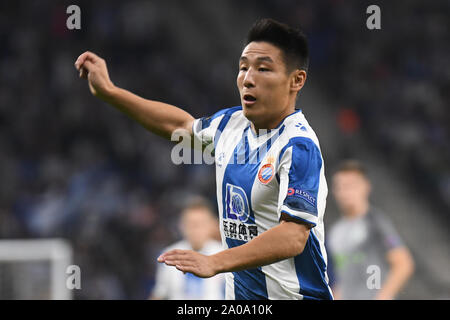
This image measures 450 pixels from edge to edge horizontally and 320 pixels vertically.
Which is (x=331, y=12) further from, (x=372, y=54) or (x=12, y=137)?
(x=12, y=137)

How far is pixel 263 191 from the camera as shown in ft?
10.9

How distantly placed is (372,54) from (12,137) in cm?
680

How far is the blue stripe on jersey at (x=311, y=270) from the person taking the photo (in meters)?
3.39

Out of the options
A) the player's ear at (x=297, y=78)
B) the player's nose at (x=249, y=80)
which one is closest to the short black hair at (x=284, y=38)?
the player's ear at (x=297, y=78)

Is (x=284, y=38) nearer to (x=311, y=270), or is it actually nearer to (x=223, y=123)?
(x=223, y=123)

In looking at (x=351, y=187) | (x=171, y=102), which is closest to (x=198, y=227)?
(x=351, y=187)

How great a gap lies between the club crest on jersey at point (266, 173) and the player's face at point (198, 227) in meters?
3.70

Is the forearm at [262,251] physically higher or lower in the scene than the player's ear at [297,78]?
lower

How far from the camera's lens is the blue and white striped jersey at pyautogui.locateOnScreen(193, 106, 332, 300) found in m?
3.17

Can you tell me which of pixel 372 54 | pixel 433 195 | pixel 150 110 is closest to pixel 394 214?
pixel 433 195

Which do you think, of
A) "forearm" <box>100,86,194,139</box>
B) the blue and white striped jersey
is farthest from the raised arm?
the blue and white striped jersey

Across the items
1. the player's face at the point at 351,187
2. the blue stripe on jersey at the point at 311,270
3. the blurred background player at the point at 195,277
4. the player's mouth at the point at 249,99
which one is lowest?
the blue stripe on jersey at the point at 311,270

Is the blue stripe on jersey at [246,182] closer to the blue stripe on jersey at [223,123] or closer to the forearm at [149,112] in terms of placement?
the blue stripe on jersey at [223,123]

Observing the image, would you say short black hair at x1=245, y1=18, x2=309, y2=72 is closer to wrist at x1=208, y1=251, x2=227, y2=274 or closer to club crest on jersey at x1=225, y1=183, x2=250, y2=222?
club crest on jersey at x1=225, y1=183, x2=250, y2=222
